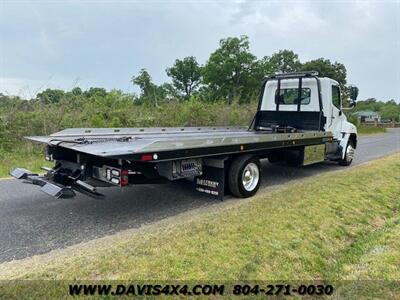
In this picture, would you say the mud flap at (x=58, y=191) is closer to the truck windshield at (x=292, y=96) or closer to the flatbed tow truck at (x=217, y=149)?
the flatbed tow truck at (x=217, y=149)

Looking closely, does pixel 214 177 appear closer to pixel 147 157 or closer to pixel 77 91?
pixel 147 157

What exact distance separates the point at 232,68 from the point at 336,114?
41.5 m

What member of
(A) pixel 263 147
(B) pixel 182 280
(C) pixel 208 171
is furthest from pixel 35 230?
(A) pixel 263 147

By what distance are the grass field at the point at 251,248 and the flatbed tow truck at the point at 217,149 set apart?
26.8 inches

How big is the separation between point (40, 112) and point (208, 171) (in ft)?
25.8

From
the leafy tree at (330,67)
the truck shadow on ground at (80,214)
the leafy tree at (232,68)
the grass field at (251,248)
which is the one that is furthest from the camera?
the leafy tree at (330,67)

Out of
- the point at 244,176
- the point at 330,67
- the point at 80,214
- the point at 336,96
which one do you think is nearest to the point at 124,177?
the point at 80,214

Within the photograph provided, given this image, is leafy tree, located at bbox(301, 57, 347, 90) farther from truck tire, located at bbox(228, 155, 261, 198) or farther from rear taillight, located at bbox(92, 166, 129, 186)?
rear taillight, located at bbox(92, 166, 129, 186)

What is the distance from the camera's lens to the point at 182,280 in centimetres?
330

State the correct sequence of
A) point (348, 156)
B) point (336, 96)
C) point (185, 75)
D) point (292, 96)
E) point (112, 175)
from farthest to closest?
1. point (185, 75)
2. point (348, 156)
3. point (336, 96)
4. point (292, 96)
5. point (112, 175)

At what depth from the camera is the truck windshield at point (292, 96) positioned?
9.05m

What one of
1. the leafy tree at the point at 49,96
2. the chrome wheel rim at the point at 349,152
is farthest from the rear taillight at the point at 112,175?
the leafy tree at the point at 49,96

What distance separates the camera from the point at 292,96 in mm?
9289

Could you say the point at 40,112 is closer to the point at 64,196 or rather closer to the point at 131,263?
the point at 64,196
